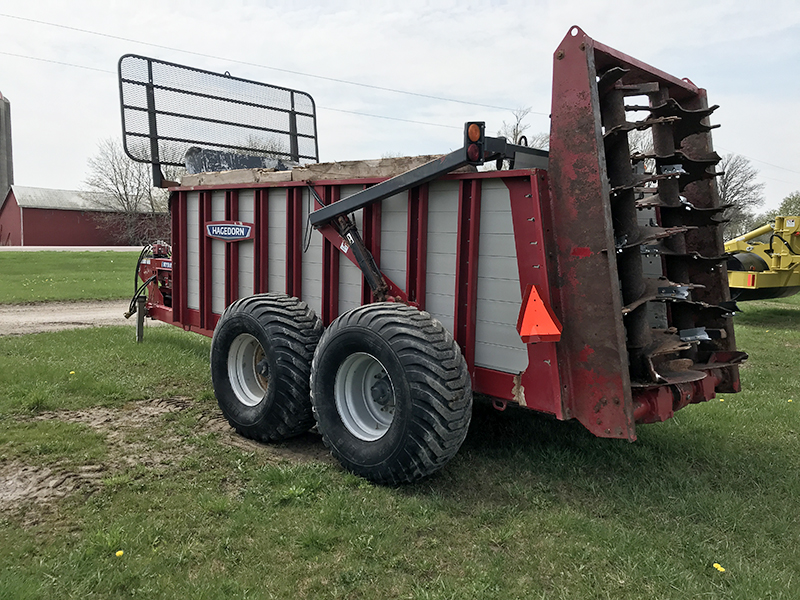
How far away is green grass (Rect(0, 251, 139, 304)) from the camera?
14.3 metres

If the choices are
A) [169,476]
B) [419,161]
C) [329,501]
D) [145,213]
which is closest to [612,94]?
[419,161]

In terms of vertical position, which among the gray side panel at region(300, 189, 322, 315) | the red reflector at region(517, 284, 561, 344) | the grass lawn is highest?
the gray side panel at region(300, 189, 322, 315)

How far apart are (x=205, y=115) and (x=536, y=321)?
5421 millimetres

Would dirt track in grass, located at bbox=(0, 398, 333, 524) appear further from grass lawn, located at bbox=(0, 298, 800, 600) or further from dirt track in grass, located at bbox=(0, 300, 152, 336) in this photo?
dirt track in grass, located at bbox=(0, 300, 152, 336)

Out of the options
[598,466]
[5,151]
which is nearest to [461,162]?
[598,466]

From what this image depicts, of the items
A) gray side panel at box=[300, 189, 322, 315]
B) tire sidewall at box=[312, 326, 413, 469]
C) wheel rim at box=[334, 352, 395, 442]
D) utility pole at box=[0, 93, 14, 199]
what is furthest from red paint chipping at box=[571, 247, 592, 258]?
utility pole at box=[0, 93, 14, 199]

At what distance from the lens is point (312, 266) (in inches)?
207

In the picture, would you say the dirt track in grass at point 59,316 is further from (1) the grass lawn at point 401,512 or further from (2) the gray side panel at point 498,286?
(2) the gray side panel at point 498,286

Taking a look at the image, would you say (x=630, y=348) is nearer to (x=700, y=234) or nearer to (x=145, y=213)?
(x=700, y=234)

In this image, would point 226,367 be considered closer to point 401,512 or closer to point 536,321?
point 401,512

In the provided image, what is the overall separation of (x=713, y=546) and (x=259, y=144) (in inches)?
256

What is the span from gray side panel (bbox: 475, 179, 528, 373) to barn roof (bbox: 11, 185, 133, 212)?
45718 mm

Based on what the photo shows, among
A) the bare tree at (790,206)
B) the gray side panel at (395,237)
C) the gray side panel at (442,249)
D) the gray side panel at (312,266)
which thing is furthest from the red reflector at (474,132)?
the bare tree at (790,206)

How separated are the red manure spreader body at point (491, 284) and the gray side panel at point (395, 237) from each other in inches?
0.6
